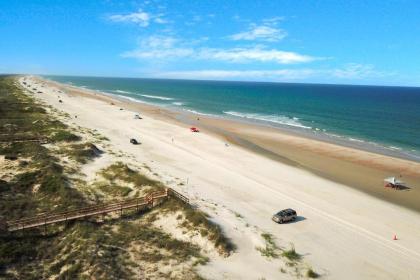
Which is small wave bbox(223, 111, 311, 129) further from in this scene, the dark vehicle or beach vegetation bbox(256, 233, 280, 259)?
beach vegetation bbox(256, 233, 280, 259)

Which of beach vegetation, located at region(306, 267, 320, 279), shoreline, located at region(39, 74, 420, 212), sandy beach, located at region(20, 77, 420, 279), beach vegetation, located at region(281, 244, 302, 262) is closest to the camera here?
beach vegetation, located at region(306, 267, 320, 279)

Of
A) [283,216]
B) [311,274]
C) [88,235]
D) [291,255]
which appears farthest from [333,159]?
[88,235]

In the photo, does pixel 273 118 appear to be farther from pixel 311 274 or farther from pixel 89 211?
pixel 311 274

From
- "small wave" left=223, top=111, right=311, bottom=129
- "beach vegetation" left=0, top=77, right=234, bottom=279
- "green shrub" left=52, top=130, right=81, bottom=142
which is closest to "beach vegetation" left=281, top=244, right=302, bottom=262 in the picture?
"beach vegetation" left=0, top=77, right=234, bottom=279

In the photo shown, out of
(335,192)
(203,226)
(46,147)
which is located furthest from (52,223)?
(335,192)

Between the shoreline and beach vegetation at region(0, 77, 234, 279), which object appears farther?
the shoreline

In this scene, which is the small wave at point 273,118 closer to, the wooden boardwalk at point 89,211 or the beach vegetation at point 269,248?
the wooden boardwalk at point 89,211
